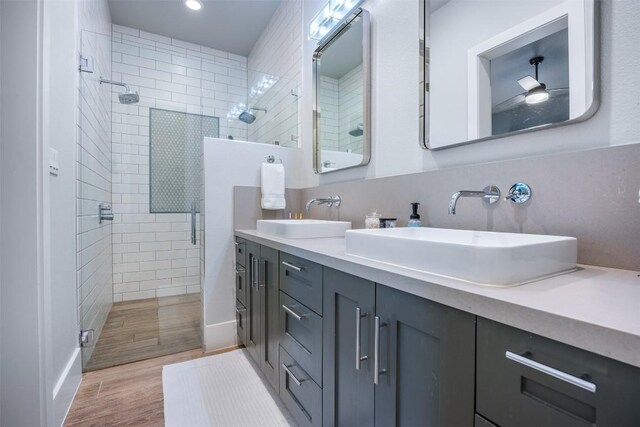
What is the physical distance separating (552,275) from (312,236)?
1.00m

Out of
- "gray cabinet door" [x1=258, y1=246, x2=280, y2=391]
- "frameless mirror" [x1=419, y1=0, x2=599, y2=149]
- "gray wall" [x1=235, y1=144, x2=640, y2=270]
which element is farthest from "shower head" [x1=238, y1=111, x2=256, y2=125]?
"gray wall" [x1=235, y1=144, x2=640, y2=270]

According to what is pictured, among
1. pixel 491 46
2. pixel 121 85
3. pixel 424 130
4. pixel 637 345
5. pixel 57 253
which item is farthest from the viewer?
pixel 121 85

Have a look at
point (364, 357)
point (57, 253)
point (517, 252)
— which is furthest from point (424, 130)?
point (57, 253)

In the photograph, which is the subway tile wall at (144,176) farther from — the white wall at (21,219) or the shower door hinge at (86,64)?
the white wall at (21,219)

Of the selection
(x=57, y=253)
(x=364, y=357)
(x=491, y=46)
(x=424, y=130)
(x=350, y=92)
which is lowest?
(x=364, y=357)

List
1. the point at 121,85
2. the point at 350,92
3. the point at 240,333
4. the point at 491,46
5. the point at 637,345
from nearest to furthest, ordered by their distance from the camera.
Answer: the point at 637,345 → the point at 491,46 → the point at 350,92 → the point at 240,333 → the point at 121,85

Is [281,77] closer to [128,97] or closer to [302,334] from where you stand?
[128,97]

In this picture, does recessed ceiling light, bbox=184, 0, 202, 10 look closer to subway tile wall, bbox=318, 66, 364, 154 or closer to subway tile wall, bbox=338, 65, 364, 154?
subway tile wall, bbox=318, 66, 364, 154

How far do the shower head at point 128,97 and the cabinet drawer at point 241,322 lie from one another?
2.12 m

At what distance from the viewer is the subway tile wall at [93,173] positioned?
1.80 meters

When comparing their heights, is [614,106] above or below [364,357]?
above

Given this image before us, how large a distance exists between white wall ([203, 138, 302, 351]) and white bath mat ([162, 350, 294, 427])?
226 mm

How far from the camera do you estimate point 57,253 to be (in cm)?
142

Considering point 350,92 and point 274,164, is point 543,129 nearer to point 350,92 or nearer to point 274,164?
point 350,92
